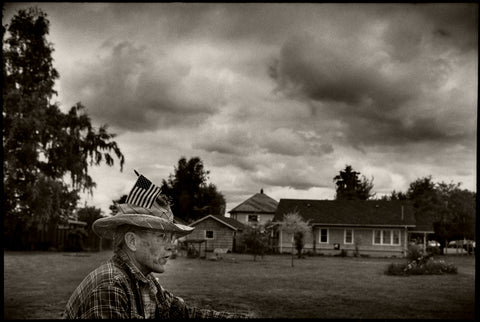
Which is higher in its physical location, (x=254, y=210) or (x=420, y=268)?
(x=254, y=210)

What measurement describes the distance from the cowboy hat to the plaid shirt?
0.19 m

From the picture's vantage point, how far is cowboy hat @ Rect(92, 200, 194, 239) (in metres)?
2.92

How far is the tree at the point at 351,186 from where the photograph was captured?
73.2 meters

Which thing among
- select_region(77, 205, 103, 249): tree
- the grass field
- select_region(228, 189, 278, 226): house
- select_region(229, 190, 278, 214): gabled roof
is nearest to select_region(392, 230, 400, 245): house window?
select_region(77, 205, 103, 249): tree

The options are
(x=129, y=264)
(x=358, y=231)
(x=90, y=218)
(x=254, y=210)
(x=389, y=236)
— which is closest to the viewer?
(x=129, y=264)

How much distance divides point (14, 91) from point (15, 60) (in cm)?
139

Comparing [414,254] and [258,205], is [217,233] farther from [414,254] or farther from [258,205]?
[258,205]

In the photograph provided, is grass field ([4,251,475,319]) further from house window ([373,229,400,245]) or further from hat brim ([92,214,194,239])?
house window ([373,229,400,245])

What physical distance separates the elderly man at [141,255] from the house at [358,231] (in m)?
37.9

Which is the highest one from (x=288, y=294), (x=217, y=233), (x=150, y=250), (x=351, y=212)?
(x=351, y=212)

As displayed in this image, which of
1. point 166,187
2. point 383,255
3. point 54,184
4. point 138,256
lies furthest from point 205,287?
point 166,187

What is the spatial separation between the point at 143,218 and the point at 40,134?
1932 centimetres

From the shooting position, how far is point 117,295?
2.59m

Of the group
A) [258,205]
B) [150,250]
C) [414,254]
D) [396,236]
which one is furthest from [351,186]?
[150,250]
